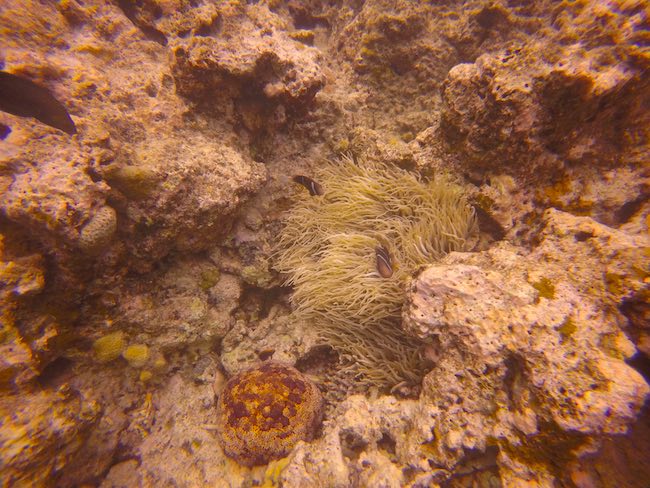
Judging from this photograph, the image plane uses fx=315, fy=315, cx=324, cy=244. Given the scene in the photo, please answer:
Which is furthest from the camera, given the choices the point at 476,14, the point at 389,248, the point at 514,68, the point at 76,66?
the point at 476,14

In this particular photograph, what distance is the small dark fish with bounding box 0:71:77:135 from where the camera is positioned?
2.17 meters

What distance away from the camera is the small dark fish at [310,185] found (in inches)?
121

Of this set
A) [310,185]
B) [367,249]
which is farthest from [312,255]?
[310,185]

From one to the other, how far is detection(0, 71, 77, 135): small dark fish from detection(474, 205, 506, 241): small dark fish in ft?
10.2

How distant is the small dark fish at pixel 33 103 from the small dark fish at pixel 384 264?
244 centimetres

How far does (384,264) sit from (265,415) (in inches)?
60.3

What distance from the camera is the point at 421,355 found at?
7.68 ft

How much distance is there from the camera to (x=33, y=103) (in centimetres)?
226

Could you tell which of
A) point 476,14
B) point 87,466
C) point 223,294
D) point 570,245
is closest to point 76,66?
point 223,294

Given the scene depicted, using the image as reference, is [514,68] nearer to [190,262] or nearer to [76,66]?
[190,262]

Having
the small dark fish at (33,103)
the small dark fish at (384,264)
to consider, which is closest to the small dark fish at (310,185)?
the small dark fish at (384,264)

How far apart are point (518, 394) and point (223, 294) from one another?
240 cm

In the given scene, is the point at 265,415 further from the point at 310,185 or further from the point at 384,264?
the point at 310,185

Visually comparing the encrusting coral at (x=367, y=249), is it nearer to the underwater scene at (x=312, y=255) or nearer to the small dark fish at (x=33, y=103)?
the underwater scene at (x=312, y=255)
